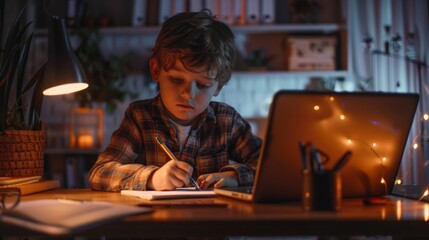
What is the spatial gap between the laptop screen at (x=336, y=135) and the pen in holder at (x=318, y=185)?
0.06 m

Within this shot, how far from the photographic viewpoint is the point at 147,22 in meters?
3.89

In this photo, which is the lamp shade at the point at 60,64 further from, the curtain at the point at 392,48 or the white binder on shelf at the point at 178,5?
the curtain at the point at 392,48

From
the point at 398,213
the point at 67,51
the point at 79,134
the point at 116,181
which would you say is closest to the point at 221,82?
the point at 116,181

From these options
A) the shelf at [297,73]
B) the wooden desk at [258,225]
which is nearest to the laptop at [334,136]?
the wooden desk at [258,225]

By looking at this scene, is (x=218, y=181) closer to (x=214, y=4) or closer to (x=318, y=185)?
(x=318, y=185)

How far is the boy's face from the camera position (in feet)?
4.94

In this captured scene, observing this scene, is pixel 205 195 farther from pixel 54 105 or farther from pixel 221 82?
pixel 54 105

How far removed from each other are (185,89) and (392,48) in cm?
274

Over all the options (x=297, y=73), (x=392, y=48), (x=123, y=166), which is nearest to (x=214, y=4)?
(x=297, y=73)

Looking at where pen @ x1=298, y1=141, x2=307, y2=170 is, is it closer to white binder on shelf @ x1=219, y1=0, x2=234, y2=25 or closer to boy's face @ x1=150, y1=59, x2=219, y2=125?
boy's face @ x1=150, y1=59, x2=219, y2=125

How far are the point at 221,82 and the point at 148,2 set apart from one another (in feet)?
7.77

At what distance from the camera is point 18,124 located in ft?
4.84

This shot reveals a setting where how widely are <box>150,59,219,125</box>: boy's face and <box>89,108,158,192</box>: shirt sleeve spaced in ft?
0.48

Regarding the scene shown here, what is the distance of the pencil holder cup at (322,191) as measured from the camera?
97 centimetres
